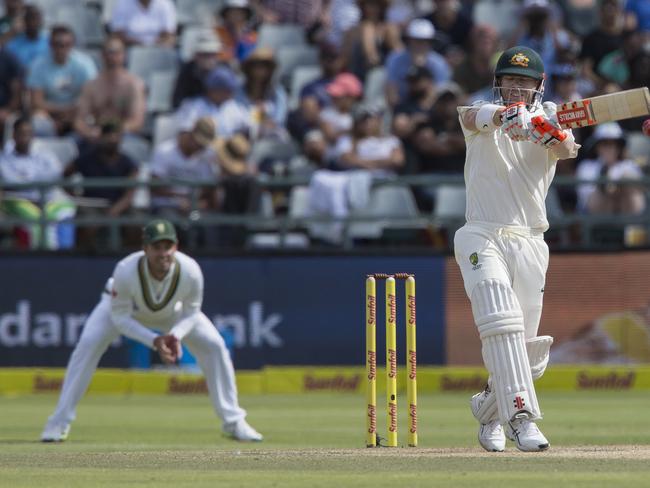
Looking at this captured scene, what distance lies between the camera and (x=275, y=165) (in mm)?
13531

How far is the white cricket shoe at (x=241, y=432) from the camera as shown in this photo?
28.8 feet

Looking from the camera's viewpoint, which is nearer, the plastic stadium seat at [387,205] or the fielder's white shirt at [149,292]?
the fielder's white shirt at [149,292]

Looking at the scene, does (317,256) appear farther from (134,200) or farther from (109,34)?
(109,34)

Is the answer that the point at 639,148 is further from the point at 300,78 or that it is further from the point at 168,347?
the point at 168,347

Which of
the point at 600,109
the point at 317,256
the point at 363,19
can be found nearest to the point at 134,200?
the point at 317,256

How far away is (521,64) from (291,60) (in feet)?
28.1

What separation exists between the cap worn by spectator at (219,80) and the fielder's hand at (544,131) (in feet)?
25.0

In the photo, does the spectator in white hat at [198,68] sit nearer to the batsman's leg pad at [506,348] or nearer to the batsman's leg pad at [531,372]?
the batsman's leg pad at [531,372]

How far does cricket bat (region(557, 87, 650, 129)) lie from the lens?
6.33 meters

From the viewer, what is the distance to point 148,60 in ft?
48.9

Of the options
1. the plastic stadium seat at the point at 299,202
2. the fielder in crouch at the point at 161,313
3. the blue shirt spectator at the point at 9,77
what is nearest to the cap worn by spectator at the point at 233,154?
the plastic stadium seat at the point at 299,202

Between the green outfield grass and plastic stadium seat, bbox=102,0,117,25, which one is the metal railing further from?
plastic stadium seat, bbox=102,0,117,25

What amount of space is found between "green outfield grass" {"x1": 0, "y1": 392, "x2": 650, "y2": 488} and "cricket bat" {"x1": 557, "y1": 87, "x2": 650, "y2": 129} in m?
1.40

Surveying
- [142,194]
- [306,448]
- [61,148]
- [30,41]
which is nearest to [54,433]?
[306,448]
